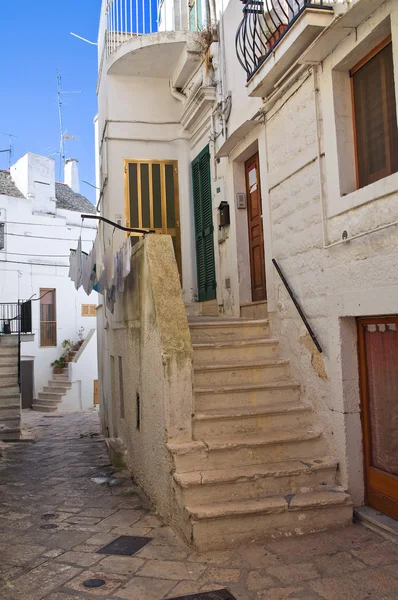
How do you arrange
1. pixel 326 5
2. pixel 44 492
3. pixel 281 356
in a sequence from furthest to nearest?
pixel 44 492 < pixel 281 356 < pixel 326 5

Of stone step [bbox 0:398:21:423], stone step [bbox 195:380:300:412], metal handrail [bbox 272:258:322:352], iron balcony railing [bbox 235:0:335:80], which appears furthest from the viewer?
stone step [bbox 0:398:21:423]

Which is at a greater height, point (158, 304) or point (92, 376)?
point (158, 304)

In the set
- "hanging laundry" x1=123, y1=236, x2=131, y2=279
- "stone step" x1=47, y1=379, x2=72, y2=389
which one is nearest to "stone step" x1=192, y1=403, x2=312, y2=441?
"hanging laundry" x1=123, y1=236, x2=131, y2=279

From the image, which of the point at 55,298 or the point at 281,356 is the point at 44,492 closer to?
the point at 281,356

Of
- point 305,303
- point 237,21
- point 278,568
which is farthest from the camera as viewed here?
point 237,21

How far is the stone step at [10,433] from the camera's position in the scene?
37.7ft

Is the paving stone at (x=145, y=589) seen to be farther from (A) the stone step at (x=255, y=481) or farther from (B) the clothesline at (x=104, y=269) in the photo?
(B) the clothesline at (x=104, y=269)

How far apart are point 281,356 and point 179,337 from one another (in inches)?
61.6

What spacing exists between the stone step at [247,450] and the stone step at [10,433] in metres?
8.03

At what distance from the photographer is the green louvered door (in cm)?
873

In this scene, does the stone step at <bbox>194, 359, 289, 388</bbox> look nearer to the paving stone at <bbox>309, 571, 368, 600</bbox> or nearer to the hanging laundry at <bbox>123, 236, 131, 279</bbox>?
the hanging laundry at <bbox>123, 236, 131, 279</bbox>

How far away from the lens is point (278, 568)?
3748mm

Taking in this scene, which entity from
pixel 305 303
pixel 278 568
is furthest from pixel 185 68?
pixel 278 568

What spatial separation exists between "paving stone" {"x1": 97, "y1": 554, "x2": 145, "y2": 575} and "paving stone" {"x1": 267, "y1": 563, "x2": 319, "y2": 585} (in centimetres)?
100
